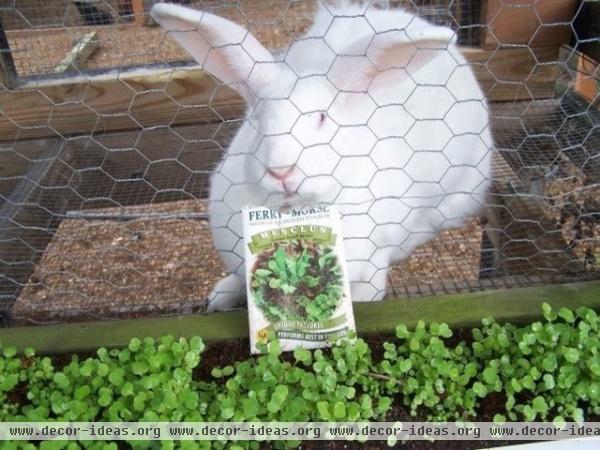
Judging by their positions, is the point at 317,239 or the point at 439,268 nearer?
the point at 317,239

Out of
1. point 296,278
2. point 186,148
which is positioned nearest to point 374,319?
point 296,278

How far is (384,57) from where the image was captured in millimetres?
1073

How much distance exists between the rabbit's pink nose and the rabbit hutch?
0.38 meters

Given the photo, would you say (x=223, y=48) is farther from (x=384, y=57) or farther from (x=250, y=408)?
(x=250, y=408)

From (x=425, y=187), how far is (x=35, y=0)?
3.86 feet

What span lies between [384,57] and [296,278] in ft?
1.31

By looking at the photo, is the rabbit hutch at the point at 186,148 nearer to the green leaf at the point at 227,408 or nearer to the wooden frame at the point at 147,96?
the wooden frame at the point at 147,96

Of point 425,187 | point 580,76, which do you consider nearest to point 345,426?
point 425,187

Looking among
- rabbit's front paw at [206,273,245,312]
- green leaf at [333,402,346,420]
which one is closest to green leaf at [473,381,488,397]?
green leaf at [333,402,346,420]

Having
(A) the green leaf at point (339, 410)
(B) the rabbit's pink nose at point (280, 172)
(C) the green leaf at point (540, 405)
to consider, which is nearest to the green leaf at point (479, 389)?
(C) the green leaf at point (540, 405)

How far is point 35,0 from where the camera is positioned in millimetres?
1744

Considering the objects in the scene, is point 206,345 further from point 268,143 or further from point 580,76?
point 580,76

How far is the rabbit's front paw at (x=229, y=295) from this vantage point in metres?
1.30

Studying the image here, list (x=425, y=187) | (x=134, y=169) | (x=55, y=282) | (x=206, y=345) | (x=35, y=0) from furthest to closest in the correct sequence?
(x=55, y=282) < (x=35, y=0) < (x=134, y=169) < (x=425, y=187) < (x=206, y=345)
